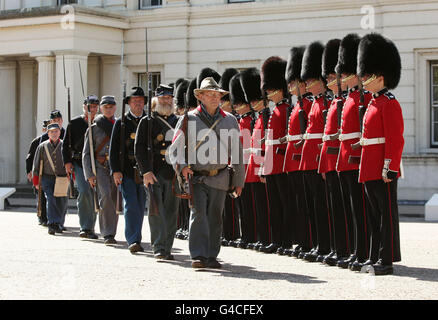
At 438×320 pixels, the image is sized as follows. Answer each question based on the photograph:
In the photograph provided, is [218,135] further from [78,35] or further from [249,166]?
[78,35]

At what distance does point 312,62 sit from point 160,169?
1.96m

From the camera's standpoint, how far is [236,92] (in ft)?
38.6

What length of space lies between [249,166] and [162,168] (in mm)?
1303

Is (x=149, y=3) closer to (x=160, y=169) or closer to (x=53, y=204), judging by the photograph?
(x=53, y=204)

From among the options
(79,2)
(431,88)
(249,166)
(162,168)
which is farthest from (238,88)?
(79,2)

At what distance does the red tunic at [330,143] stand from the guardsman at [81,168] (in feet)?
14.6

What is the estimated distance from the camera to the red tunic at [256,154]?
36.1ft

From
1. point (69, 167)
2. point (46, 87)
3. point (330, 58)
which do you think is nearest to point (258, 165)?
point (330, 58)

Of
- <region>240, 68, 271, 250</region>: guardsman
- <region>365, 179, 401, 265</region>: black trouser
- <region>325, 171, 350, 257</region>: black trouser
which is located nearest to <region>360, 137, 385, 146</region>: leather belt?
<region>365, 179, 401, 265</region>: black trouser

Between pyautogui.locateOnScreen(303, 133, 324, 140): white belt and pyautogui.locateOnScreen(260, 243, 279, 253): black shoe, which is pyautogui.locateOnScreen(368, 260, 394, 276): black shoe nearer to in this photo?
pyautogui.locateOnScreen(303, 133, 324, 140): white belt

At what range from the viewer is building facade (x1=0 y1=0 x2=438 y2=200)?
20125 mm

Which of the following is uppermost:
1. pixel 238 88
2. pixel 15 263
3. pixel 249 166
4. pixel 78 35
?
pixel 78 35

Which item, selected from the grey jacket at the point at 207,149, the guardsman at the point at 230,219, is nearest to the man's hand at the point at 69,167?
the guardsman at the point at 230,219
